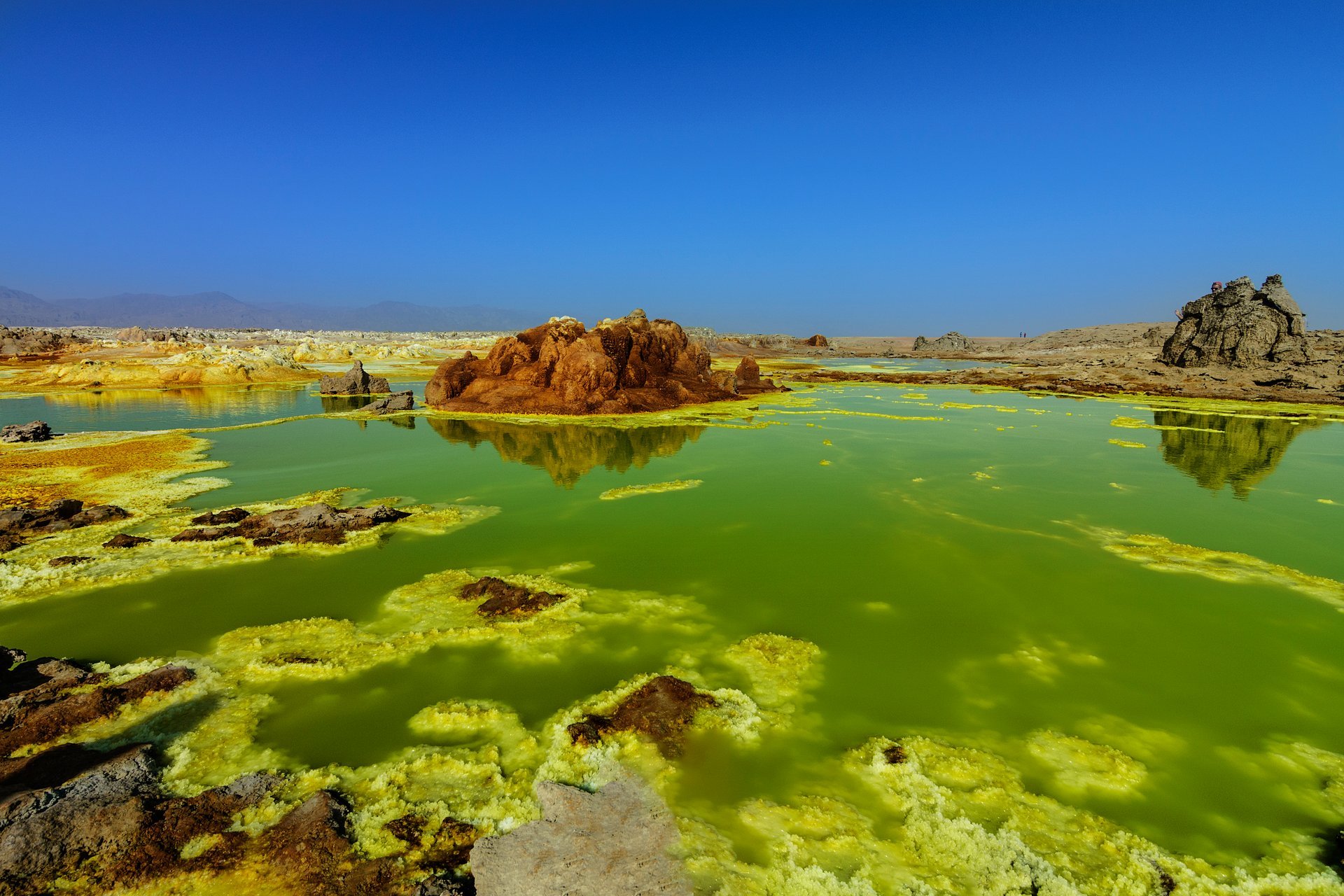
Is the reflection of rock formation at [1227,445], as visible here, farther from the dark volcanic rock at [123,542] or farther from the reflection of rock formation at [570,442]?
the dark volcanic rock at [123,542]

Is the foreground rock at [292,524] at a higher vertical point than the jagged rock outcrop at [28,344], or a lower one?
lower

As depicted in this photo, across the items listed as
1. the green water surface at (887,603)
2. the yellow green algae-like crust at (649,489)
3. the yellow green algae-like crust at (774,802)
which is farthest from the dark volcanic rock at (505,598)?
the yellow green algae-like crust at (649,489)

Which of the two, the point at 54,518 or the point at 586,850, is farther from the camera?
the point at 54,518

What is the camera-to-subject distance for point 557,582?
11039 mm

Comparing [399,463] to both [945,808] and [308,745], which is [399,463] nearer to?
[308,745]

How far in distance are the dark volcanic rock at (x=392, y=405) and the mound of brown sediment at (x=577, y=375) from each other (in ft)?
4.11

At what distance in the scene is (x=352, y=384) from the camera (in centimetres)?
4662

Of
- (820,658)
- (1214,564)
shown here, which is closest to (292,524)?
(820,658)

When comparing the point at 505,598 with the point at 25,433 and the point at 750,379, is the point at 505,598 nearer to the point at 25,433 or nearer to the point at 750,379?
the point at 25,433

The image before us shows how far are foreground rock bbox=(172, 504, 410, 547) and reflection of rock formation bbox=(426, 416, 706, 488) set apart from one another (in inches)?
246

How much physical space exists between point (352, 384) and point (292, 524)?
3793 centimetres

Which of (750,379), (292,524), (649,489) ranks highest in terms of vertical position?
(750,379)

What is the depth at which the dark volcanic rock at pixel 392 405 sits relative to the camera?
117ft

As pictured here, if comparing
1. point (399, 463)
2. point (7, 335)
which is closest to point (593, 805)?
point (399, 463)
